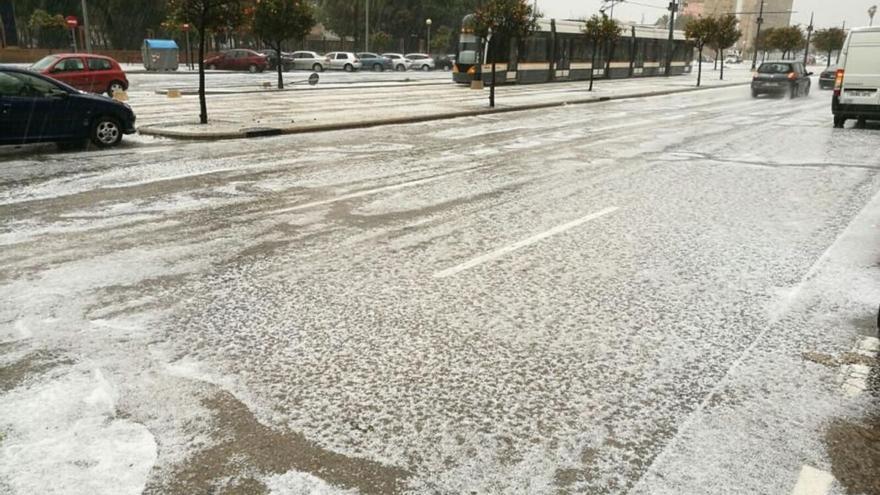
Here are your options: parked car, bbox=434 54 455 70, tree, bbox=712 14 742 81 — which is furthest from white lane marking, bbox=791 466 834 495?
parked car, bbox=434 54 455 70

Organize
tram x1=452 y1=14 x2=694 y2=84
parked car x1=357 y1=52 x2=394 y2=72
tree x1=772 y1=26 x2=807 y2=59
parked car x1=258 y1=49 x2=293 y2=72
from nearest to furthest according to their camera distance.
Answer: tram x1=452 y1=14 x2=694 y2=84 < parked car x1=258 y1=49 x2=293 y2=72 < parked car x1=357 y1=52 x2=394 y2=72 < tree x1=772 y1=26 x2=807 y2=59

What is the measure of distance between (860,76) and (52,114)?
18.5 meters

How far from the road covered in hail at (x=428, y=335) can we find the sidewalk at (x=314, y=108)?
6.40 meters

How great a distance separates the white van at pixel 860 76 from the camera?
16672 mm

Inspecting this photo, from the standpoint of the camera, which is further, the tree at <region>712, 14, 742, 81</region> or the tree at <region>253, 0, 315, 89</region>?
the tree at <region>712, 14, 742, 81</region>

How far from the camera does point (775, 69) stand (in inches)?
1283

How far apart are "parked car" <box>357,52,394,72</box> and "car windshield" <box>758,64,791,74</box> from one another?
3379 cm

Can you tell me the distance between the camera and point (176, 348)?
13.5 ft

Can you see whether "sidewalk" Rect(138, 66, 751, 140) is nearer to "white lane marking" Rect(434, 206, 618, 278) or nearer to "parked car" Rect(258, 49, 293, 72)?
"white lane marking" Rect(434, 206, 618, 278)

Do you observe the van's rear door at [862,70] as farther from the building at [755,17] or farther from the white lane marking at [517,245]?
the building at [755,17]

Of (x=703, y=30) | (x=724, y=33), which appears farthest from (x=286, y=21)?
(x=724, y=33)

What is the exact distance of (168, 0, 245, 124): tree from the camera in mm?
15602

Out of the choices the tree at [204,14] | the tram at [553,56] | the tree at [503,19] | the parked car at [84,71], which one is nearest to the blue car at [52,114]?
the tree at [204,14]

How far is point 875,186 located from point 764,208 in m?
3.04
